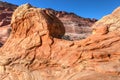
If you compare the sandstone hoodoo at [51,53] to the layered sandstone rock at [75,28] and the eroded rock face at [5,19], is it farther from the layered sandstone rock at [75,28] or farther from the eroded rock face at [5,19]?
the eroded rock face at [5,19]

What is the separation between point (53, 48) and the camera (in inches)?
488

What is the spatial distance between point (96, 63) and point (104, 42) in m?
1.23

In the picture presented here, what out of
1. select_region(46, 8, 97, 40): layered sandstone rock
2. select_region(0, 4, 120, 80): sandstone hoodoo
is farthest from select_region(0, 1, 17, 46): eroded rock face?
select_region(0, 4, 120, 80): sandstone hoodoo

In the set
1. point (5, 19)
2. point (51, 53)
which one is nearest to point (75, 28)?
point (5, 19)

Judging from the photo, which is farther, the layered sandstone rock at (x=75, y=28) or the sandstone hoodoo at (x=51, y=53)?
the layered sandstone rock at (x=75, y=28)

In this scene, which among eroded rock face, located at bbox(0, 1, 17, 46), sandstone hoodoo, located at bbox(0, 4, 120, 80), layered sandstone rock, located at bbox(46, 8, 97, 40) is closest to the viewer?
sandstone hoodoo, located at bbox(0, 4, 120, 80)

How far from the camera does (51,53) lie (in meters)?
12.3

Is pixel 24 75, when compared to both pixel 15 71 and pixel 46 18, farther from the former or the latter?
pixel 46 18

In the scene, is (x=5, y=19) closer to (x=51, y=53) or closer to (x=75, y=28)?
(x=75, y=28)

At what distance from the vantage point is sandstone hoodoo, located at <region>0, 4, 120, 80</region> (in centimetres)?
1080

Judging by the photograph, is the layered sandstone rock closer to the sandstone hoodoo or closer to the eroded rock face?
the sandstone hoodoo

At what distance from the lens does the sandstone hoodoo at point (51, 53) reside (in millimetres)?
10805

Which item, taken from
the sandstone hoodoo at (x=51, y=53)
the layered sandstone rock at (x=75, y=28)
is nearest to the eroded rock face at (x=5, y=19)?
the layered sandstone rock at (x=75, y=28)

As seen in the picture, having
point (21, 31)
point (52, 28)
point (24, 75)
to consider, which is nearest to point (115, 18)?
point (52, 28)
